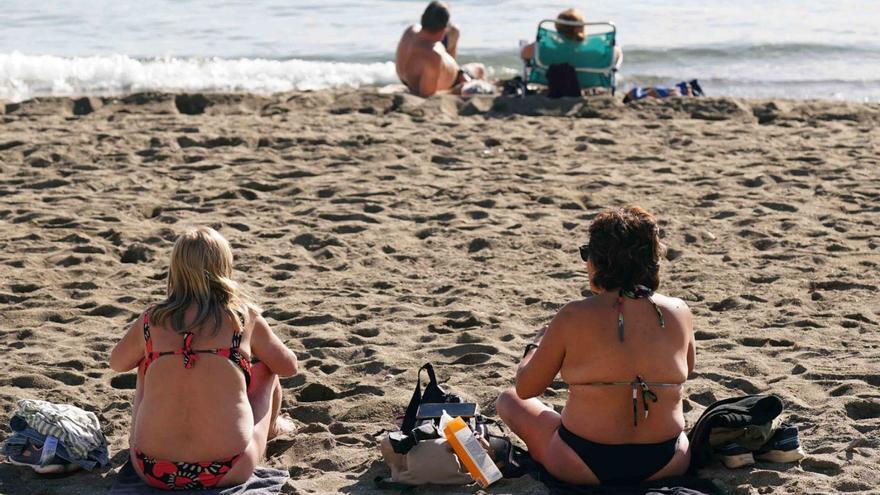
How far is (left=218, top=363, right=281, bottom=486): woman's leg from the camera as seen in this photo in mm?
3840

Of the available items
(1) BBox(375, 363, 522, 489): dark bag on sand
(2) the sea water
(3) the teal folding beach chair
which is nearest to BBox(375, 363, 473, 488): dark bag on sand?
(1) BBox(375, 363, 522, 489): dark bag on sand

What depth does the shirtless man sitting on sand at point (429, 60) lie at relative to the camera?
10477 millimetres

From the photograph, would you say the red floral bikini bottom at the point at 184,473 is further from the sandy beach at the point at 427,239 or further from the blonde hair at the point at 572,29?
the blonde hair at the point at 572,29

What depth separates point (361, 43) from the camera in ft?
54.8

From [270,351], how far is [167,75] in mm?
10369

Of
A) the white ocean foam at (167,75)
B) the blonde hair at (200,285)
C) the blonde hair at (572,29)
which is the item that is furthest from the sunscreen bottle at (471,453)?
the white ocean foam at (167,75)

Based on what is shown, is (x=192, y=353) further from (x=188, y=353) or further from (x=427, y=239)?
(x=427, y=239)

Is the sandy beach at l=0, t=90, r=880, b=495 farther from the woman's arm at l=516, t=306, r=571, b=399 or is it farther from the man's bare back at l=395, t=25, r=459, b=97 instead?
the man's bare back at l=395, t=25, r=459, b=97

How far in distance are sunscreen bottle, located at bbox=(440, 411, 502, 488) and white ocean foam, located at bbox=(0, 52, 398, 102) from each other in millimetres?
9705

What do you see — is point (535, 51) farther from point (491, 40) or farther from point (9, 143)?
point (491, 40)

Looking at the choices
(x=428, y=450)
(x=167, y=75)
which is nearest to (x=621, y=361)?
(x=428, y=450)

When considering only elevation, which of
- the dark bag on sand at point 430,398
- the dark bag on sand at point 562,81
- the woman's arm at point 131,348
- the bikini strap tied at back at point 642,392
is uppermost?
the dark bag on sand at point 562,81

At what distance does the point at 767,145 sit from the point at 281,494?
5.73 m

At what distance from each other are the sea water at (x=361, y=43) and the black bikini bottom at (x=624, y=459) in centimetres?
1003
